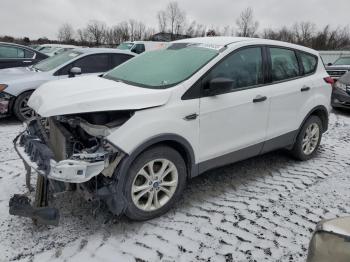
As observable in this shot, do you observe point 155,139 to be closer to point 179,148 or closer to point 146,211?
point 179,148

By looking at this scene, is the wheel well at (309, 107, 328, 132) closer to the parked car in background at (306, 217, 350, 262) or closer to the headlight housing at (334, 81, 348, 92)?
the parked car in background at (306, 217, 350, 262)

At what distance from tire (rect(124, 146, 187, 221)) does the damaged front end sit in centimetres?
23

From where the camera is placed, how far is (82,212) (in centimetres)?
334

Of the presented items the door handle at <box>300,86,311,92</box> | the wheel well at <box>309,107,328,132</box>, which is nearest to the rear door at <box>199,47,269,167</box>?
the door handle at <box>300,86,311,92</box>

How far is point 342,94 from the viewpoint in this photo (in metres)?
8.95

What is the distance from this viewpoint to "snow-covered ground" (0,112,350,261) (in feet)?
9.15

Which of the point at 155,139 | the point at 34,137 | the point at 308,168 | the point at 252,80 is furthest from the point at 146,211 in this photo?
the point at 308,168

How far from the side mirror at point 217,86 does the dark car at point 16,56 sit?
7.02 m

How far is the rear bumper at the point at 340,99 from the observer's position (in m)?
8.81

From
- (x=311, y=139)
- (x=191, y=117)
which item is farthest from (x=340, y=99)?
(x=191, y=117)

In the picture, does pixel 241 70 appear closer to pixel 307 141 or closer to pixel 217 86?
pixel 217 86

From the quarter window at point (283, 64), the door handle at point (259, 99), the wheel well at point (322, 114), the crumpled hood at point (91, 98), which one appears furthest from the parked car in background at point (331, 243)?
the wheel well at point (322, 114)

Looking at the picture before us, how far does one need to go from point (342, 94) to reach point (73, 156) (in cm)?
828

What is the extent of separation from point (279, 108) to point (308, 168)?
112 centimetres
